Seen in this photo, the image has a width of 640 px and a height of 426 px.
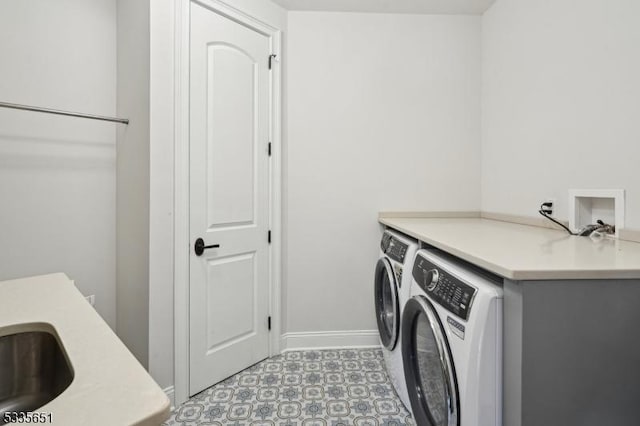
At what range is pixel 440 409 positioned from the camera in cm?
123

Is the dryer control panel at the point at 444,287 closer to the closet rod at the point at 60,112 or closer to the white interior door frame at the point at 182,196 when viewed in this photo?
the white interior door frame at the point at 182,196

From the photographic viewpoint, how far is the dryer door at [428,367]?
3.35 feet

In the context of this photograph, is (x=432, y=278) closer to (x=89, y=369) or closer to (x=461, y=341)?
(x=461, y=341)

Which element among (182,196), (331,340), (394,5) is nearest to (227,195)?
(182,196)

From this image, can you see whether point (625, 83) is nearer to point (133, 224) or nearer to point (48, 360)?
point (48, 360)

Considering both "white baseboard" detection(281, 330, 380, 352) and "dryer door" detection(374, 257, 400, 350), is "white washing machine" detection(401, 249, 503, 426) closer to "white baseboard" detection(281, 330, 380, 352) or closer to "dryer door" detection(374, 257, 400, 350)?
"dryer door" detection(374, 257, 400, 350)

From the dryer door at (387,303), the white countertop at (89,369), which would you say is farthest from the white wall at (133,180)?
the dryer door at (387,303)

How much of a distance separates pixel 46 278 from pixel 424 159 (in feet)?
7.55

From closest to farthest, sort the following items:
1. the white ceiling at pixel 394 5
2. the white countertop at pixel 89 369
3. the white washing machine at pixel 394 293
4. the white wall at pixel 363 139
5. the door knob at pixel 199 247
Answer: the white countertop at pixel 89 369
the white washing machine at pixel 394 293
the door knob at pixel 199 247
the white ceiling at pixel 394 5
the white wall at pixel 363 139

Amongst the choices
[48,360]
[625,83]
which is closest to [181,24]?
[48,360]

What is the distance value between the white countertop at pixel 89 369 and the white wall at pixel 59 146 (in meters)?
0.92

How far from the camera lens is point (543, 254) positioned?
1042mm

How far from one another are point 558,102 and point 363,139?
1.17 metres

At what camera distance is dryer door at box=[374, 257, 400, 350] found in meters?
1.70
